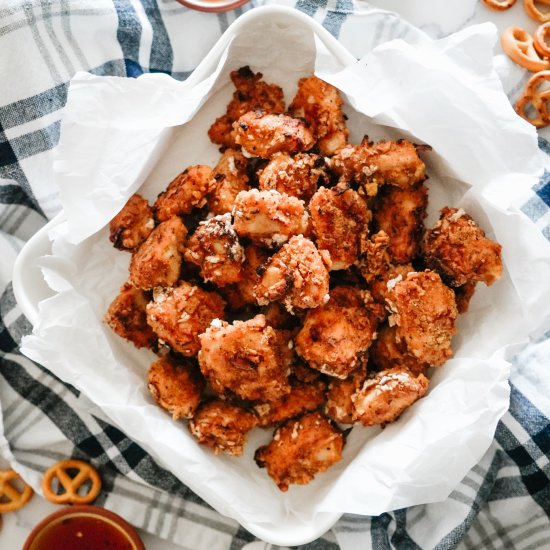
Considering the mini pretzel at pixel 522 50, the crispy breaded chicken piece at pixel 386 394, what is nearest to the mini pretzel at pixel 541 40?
the mini pretzel at pixel 522 50

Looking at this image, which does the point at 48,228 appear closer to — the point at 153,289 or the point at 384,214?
the point at 153,289

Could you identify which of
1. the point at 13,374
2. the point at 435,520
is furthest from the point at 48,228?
the point at 435,520

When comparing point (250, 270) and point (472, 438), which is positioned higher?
point (250, 270)

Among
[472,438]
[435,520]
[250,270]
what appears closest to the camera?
[472,438]

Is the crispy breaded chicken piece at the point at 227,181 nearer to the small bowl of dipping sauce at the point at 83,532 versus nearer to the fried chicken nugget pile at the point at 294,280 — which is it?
the fried chicken nugget pile at the point at 294,280

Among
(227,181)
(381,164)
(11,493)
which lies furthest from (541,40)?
(11,493)

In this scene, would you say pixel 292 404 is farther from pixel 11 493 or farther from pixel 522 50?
pixel 522 50

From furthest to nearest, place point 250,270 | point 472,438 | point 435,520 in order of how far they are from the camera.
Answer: point 435,520 < point 250,270 < point 472,438
